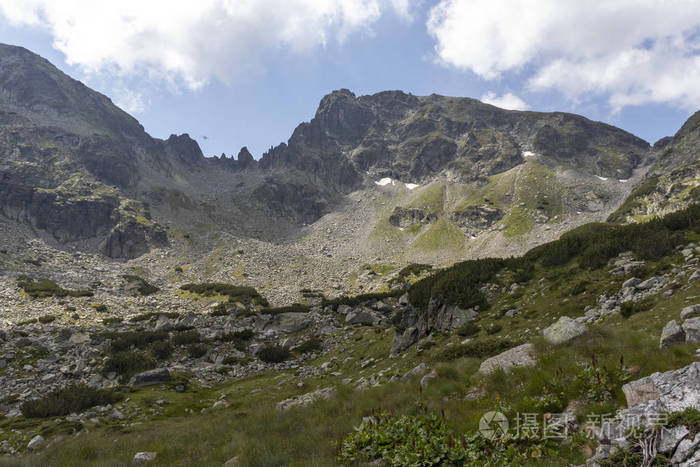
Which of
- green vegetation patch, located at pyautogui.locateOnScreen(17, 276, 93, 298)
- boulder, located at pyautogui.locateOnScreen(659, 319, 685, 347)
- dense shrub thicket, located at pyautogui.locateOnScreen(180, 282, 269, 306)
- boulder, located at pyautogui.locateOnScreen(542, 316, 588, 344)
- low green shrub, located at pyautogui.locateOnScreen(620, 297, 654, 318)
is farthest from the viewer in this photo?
dense shrub thicket, located at pyautogui.locateOnScreen(180, 282, 269, 306)

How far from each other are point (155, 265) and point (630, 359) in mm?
107735

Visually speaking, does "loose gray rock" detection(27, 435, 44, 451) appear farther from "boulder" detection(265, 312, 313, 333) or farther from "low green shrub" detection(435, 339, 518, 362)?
"boulder" detection(265, 312, 313, 333)

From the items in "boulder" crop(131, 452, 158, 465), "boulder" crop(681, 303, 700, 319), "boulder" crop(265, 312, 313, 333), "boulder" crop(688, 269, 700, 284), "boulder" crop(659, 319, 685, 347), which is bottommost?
"boulder" crop(131, 452, 158, 465)

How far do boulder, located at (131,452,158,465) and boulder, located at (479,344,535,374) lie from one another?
1058 centimetres

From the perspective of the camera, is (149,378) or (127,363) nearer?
(149,378)

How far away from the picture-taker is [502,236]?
10962 centimetres

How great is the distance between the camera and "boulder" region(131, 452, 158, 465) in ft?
32.2

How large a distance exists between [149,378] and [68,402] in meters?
5.31

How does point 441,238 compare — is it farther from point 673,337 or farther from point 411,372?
point 673,337

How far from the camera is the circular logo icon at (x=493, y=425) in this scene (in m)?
6.69

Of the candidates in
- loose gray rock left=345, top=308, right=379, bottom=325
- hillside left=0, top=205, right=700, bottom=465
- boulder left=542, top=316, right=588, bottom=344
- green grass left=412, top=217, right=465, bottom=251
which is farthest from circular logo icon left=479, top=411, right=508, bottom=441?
green grass left=412, top=217, right=465, bottom=251

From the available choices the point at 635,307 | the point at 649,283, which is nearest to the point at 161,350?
the point at 635,307

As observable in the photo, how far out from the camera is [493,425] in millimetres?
7098

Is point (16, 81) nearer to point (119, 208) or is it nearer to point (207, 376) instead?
point (119, 208)
